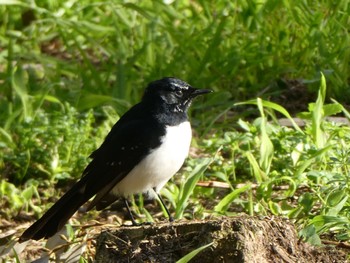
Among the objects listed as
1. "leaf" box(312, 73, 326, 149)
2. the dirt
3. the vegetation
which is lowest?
the vegetation

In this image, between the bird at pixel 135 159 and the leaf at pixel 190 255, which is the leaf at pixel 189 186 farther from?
the leaf at pixel 190 255

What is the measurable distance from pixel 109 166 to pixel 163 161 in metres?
0.34

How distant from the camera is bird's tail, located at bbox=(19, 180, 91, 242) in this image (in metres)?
5.28

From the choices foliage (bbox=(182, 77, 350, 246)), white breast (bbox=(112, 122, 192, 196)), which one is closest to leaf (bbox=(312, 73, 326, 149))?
foliage (bbox=(182, 77, 350, 246))

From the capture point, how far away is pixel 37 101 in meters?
7.14

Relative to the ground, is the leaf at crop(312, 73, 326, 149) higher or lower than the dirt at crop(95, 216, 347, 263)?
lower

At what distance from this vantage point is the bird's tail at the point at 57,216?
528cm

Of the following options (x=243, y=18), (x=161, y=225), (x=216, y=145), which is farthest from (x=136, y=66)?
(x=161, y=225)

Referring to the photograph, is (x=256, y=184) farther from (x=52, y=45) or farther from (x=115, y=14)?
(x=52, y=45)

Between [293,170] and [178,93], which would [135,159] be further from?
[293,170]

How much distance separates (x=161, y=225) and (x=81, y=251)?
2.86 feet

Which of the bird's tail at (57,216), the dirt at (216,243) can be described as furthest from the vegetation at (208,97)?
the dirt at (216,243)

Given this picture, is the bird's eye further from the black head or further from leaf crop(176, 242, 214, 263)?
leaf crop(176, 242, 214, 263)

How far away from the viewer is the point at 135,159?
17.6 ft
